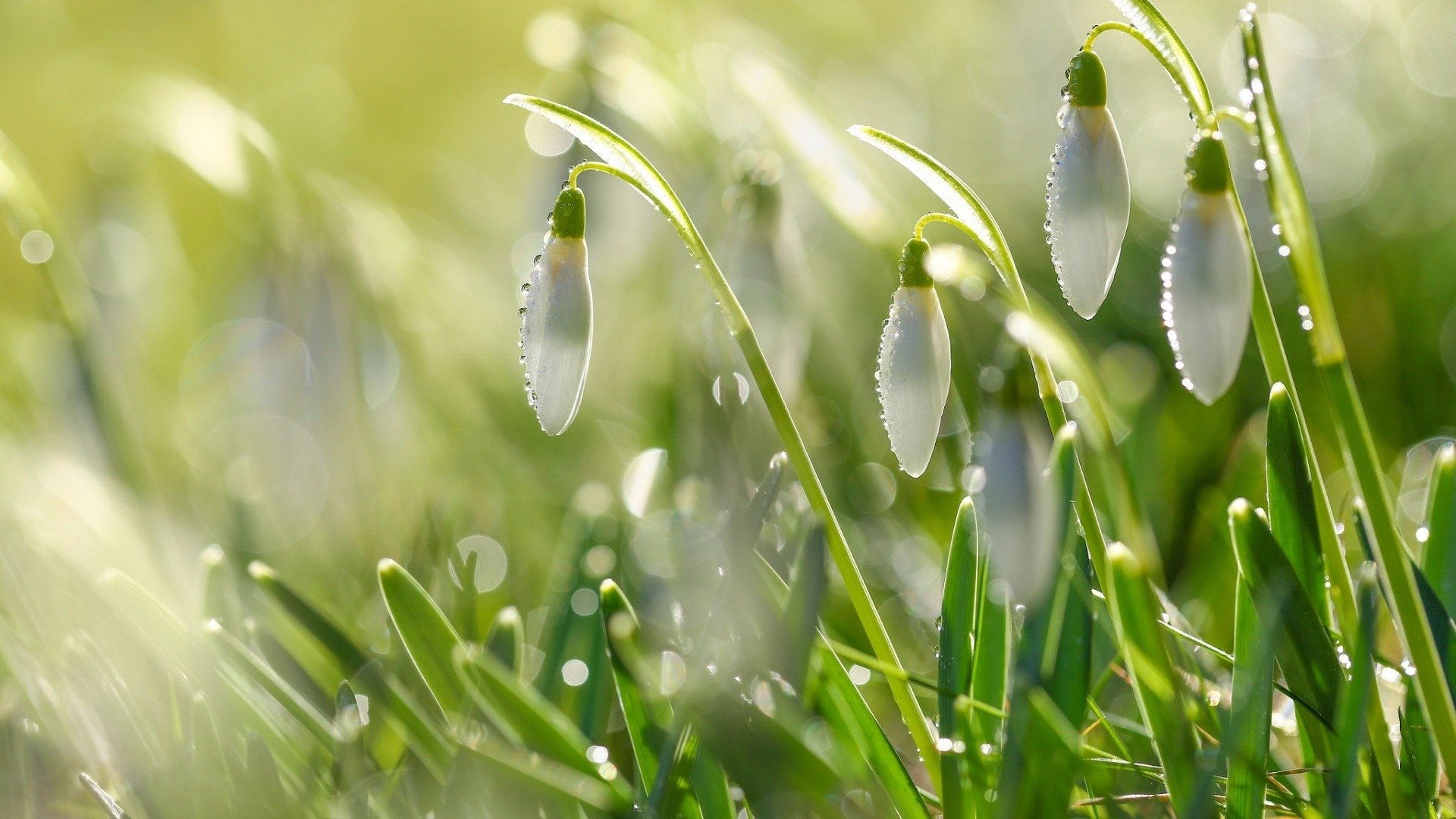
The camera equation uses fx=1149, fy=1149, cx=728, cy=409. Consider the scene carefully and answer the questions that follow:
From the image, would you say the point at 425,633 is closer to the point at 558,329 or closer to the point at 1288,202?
the point at 558,329

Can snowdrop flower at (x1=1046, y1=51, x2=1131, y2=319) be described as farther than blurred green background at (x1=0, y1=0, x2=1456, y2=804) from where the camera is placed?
No

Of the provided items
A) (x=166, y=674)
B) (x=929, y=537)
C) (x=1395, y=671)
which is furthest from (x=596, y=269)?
(x=1395, y=671)

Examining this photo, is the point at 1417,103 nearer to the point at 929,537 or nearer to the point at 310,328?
the point at 929,537

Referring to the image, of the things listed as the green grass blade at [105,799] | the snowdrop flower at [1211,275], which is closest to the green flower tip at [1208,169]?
the snowdrop flower at [1211,275]

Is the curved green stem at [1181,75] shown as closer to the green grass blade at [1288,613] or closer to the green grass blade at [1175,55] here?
the green grass blade at [1175,55]

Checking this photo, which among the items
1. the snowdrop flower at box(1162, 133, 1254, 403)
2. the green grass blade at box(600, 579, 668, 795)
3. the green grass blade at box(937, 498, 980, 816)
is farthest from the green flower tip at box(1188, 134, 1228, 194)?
the green grass blade at box(600, 579, 668, 795)

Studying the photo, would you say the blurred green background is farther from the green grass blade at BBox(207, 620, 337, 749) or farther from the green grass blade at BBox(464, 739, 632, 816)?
the green grass blade at BBox(464, 739, 632, 816)
